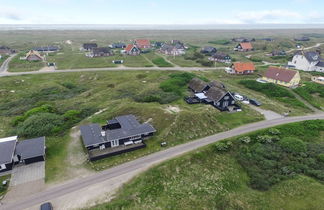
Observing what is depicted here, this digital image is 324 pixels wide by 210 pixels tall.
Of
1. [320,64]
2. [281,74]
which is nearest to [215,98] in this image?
[281,74]

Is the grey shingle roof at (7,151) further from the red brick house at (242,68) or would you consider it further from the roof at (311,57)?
the roof at (311,57)

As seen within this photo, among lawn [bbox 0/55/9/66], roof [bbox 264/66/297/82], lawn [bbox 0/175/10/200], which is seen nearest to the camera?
lawn [bbox 0/175/10/200]

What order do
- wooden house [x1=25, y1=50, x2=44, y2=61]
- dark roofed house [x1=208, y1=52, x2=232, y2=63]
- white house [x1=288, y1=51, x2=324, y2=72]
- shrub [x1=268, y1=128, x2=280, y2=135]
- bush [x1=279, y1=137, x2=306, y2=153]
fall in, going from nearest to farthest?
bush [x1=279, y1=137, x2=306, y2=153]
shrub [x1=268, y1=128, x2=280, y2=135]
white house [x1=288, y1=51, x2=324, y2=72]
dark roofed house [x1=208, y1=52, x2=232, y2=63]
wooden house [x1=25, y1=50, x2=44, y2=61]

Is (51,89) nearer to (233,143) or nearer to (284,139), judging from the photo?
(233,143)

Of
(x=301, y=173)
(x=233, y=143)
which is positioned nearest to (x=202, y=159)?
(x=233, y=143)

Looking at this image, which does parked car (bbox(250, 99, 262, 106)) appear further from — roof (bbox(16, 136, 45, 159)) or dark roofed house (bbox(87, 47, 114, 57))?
dark roofed house (bbox(87, 47, 114, 57))

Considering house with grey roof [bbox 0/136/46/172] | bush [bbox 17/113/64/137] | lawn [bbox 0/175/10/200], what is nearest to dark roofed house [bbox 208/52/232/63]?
bush [bbox 17/113/64/137]

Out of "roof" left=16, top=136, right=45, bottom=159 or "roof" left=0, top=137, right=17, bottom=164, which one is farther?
"roof" left=16, top=136, right=45, bottom=159
